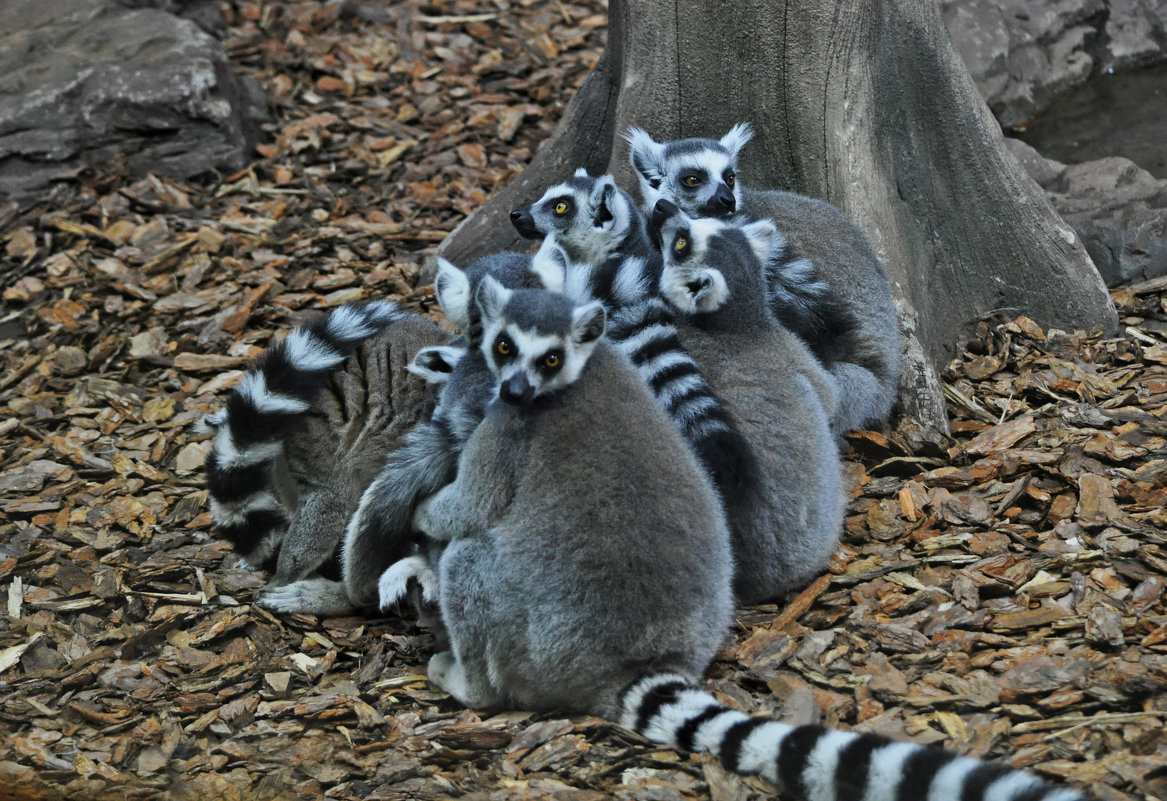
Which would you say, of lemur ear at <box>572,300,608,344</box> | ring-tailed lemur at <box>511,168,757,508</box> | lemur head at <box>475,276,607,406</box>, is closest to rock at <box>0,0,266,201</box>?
ring-tailed lemur at <box>511,168,757,508</box>

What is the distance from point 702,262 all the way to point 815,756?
2117mm

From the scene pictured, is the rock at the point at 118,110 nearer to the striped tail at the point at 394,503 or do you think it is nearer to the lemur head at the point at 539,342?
the striped tail at the point at 394,503

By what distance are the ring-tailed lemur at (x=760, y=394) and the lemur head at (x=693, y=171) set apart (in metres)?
0.42

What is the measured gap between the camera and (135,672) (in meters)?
4.16

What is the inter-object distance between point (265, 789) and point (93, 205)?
212 inches

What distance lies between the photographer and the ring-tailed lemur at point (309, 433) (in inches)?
179

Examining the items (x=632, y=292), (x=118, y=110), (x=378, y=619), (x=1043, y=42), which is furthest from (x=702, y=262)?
(x=1043, y=42)

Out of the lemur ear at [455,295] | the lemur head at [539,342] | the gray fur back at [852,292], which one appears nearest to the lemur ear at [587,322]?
the lemur head at [539,342]

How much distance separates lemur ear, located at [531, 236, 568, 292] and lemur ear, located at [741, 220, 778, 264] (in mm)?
807

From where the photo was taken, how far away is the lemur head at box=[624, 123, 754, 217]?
5.12 meters

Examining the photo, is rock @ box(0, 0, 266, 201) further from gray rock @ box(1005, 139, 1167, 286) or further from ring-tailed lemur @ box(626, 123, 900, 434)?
gray rock @ box(1005, 139, 1167, 286)

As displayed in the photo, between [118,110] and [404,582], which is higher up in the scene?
[118,110]

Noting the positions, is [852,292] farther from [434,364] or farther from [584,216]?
[434,364]

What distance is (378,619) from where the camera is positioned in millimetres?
4598
